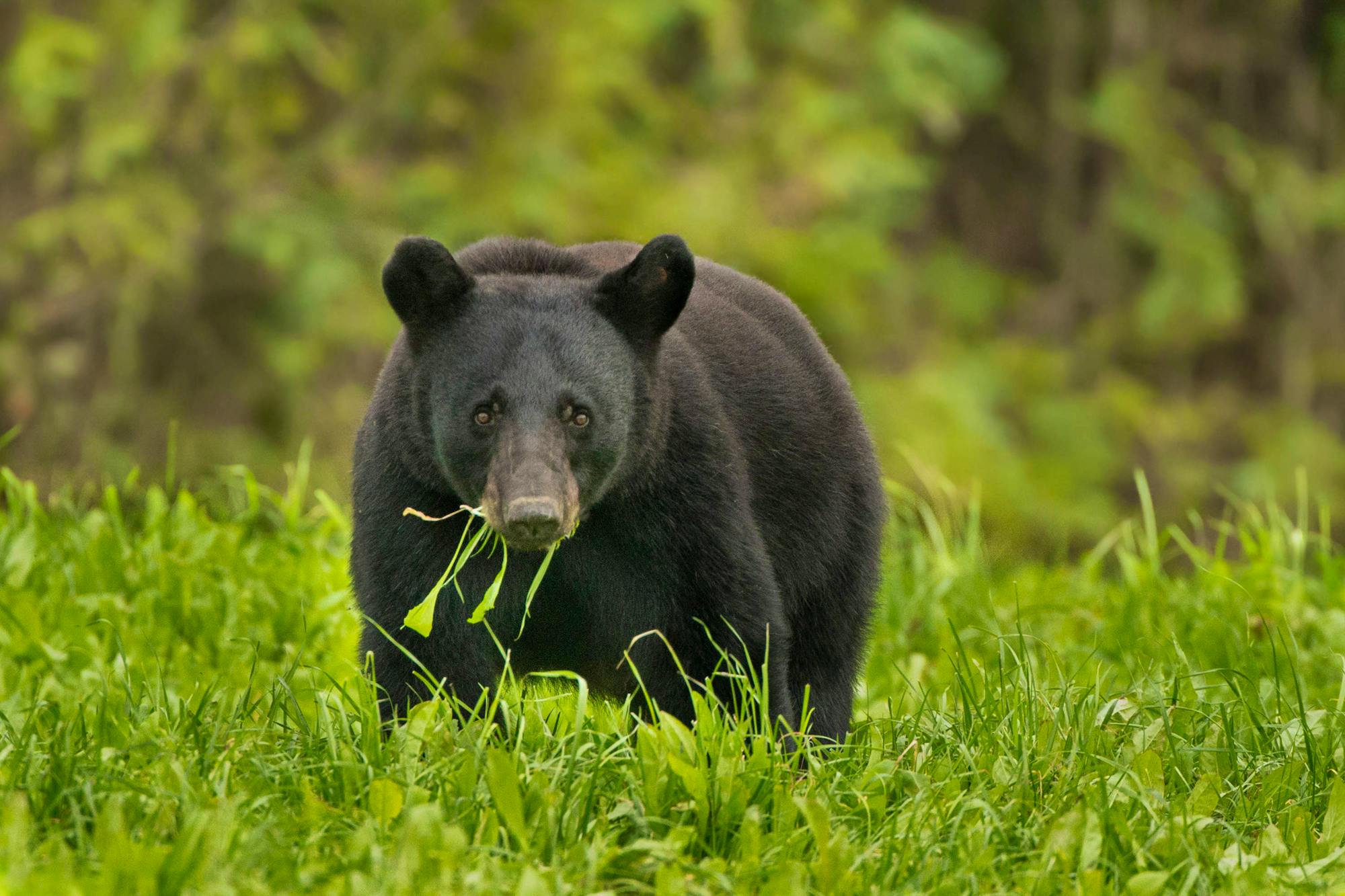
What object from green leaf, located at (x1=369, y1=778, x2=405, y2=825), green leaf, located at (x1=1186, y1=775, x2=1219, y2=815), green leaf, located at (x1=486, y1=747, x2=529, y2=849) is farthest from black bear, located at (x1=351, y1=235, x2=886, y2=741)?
green leaf, located at (x1=1186, y1=775, x2=1219, y2=815)

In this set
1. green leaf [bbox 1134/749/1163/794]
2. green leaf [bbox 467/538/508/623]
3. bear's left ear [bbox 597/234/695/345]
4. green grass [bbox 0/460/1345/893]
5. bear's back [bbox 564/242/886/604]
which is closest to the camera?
green grass [bbox 0/460/1345/893]

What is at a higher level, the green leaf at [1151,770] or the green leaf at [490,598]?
the green leaf at [490,598]

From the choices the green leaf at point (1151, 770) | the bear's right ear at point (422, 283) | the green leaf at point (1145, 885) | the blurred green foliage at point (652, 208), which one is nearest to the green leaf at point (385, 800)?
the bear's right ear at point (422, 283)

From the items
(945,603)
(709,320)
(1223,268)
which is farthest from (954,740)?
(1223,268)

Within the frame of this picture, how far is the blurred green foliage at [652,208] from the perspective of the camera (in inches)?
412

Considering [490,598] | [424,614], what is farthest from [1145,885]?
[424,614]

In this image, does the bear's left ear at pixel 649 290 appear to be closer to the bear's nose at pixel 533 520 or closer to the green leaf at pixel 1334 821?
the bear's nose at pixel 533 520

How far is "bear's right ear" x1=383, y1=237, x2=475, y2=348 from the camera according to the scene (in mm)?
3338

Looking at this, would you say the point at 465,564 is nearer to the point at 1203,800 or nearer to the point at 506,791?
the point at 506,791

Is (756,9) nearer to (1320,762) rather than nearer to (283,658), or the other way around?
(283,658)

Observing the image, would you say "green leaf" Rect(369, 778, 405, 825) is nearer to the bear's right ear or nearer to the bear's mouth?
the bear's mouth

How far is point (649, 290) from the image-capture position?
3.43 m

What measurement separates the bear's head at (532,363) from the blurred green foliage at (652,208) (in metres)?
5.75

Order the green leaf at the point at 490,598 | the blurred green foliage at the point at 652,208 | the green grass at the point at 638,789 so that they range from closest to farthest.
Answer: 1. the green grass at the point at 638,789
2. the green leaf at the point at 490,598
3. the blurred green foliage at the point at 652,208
